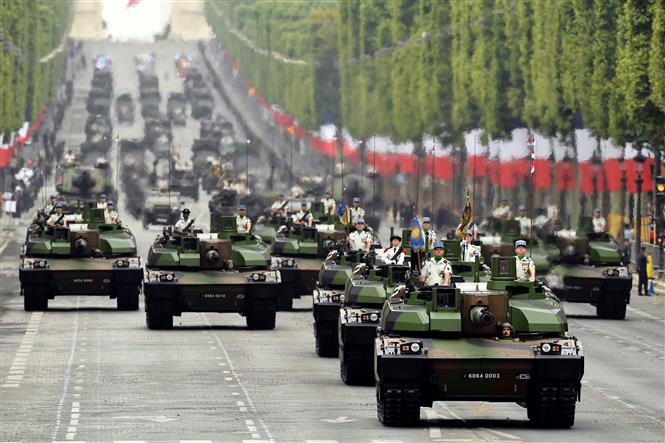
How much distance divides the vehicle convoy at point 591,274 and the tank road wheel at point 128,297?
10.4m

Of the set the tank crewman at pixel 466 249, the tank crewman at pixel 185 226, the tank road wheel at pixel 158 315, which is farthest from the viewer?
the tank crewman at pixel 185 226

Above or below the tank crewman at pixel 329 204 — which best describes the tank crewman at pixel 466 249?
below

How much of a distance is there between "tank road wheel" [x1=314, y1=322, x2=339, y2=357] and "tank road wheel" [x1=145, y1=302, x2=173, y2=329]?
23.8ft

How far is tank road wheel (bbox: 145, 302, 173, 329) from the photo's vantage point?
175ft

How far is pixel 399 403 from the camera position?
3344 centimetres

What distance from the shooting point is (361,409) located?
36.2 meters

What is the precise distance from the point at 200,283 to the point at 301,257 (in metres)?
9.95

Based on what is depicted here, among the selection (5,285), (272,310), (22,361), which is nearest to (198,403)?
(22,361)

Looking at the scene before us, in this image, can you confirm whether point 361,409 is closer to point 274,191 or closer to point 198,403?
point 198,403

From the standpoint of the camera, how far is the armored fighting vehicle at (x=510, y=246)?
60812 millimetres

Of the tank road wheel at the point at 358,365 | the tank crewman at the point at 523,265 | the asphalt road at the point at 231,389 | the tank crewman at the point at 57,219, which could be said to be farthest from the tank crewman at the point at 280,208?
the tank road wheel at the point at 358,365

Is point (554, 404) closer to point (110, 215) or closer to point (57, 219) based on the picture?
point (57, 219)

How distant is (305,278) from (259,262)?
8353 mm

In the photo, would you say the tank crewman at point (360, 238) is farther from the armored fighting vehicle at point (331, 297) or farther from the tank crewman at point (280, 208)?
the tank crewman at point (280, 208)
